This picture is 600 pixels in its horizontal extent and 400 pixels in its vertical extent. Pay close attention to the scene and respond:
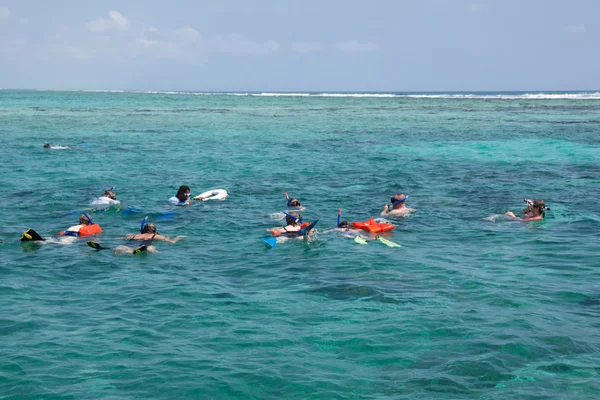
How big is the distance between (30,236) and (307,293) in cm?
787

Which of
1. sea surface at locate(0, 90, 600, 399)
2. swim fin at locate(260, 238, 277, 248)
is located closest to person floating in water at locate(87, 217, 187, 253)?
sea surface at locate(0, 90, 600, 399)

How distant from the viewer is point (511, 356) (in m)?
9.47

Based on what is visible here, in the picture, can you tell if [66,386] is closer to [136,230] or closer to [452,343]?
[452,343]

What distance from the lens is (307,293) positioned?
12.4 metres

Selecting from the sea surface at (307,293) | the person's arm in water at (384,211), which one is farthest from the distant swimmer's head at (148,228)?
the person's arm in water at (384,211)

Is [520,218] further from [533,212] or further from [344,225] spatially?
[344,225]

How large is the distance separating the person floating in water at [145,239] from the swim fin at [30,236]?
1670mm

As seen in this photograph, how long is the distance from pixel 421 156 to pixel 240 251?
69.0ft

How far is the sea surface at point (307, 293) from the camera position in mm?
8852

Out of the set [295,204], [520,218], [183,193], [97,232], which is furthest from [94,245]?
[520,218]

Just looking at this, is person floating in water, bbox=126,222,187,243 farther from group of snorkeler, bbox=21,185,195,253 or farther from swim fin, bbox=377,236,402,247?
swim fin, bbox=377,236,402,247

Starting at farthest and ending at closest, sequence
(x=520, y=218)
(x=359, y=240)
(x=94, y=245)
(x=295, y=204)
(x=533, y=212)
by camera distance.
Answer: (x=295, y=204) → (x=520, y=218) → (x=533, y=212) → (x=359, y=240) → (x=94, y=245)

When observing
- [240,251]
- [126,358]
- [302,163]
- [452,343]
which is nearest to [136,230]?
[240,251]

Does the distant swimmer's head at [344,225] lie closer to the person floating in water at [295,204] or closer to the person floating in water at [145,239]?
the person floating in water at [295,204]
